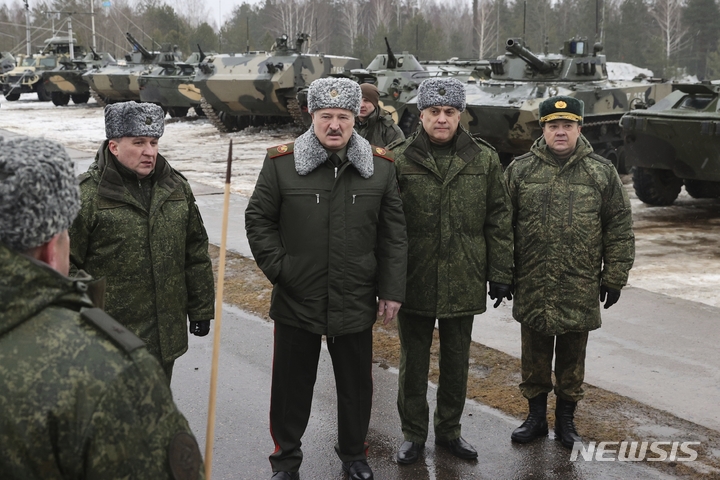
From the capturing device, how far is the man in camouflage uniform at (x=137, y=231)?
139 inches

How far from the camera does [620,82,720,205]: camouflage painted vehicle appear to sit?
10.7 m

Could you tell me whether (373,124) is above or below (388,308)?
above

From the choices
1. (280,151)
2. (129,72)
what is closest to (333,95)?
(280,151)

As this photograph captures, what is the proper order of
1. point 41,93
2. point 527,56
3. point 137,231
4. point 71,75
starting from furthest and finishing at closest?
point 41,93
point 71,75
point 527,56
point 137,231

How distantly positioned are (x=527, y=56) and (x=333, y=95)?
11.3m

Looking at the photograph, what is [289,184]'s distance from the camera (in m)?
3.85

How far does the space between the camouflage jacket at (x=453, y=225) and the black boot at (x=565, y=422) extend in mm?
707

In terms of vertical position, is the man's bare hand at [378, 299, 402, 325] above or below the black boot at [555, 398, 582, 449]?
above

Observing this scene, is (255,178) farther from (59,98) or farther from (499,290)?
(59,98)

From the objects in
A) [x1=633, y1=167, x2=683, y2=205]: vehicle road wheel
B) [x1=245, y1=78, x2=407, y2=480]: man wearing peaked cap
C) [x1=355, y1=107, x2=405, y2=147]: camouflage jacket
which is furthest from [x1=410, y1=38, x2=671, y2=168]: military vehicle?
[x1=245, y1=78, x2=407, y2=480]: man wearing peaked cap

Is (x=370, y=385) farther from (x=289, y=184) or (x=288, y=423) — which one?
(x=289, y=184)

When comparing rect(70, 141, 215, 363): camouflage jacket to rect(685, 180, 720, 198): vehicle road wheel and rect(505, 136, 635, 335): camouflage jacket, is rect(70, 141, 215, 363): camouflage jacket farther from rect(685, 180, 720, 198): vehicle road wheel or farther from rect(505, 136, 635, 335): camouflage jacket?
rect(685, 180, 720, 198): vehicle road wheel

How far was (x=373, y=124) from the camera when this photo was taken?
7.14m

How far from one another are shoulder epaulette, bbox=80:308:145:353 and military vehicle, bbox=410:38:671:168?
472 inches
